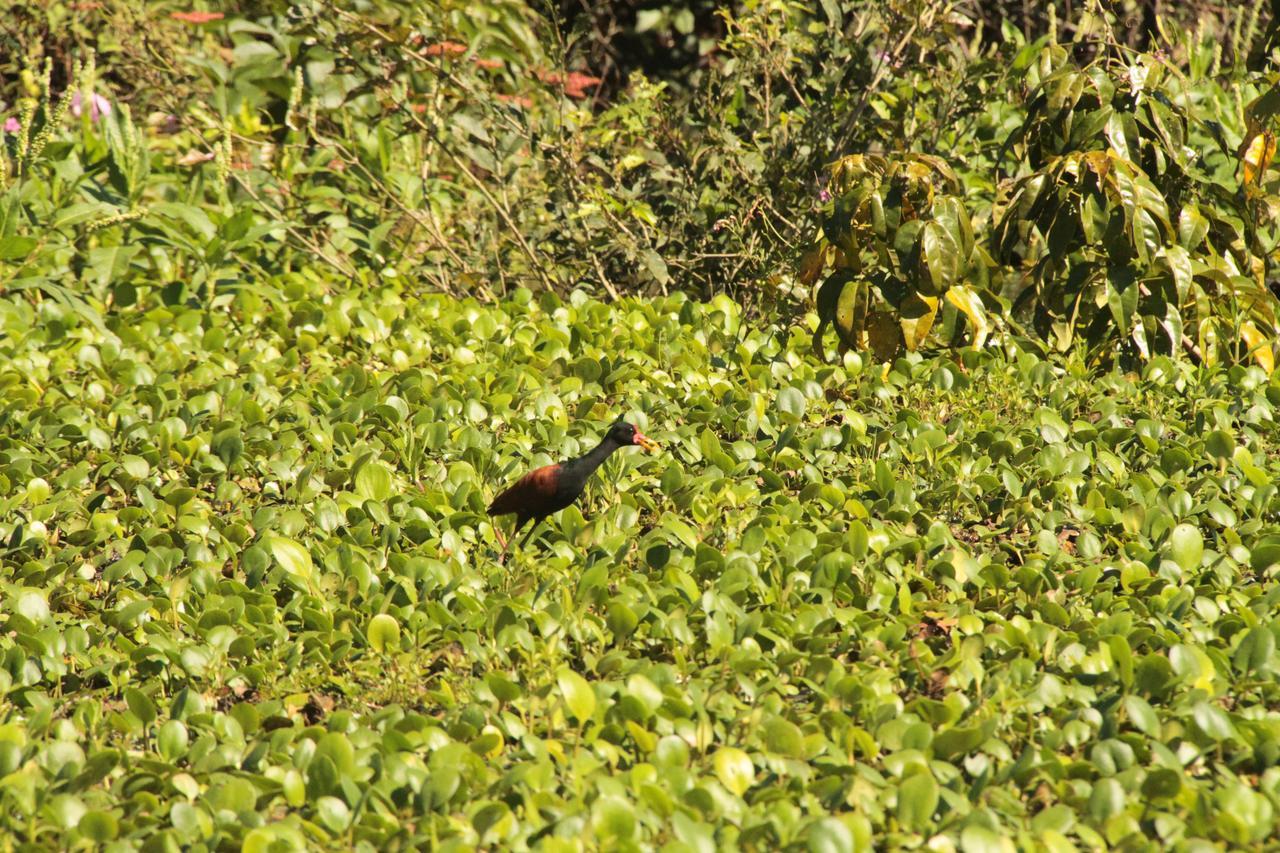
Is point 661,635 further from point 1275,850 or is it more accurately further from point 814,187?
point 814,187

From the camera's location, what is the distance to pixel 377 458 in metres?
4.75

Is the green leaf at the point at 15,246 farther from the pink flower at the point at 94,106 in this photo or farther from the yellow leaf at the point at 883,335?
the yellow leaf at the point at 883,335

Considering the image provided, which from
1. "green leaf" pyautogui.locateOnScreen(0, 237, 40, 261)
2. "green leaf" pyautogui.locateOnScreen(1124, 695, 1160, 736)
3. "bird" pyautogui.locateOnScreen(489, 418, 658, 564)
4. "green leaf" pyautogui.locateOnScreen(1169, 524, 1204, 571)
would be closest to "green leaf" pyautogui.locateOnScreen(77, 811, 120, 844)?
"bird" pyautogui.locateOnScreen(489, 418, 658, 564)

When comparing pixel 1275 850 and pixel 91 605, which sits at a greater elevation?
pixel 1275 850

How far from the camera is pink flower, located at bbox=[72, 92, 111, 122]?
696 centimetres

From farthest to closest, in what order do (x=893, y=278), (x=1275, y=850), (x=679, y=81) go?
(x=679, y=81)
(x=893, y=278)
(x=1275, y=850)

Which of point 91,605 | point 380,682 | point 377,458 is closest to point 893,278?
point 377,458

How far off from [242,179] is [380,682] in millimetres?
3816

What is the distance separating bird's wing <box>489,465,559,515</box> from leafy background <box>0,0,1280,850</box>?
134 millimetres

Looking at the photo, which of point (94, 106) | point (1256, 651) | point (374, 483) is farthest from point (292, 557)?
point (94, 106)

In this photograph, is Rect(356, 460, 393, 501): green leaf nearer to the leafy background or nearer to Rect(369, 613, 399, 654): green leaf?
the leafy background

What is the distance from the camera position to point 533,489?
4.11 m

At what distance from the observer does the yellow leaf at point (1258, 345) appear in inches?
201

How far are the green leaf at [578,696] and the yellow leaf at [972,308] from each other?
255 centimetres
